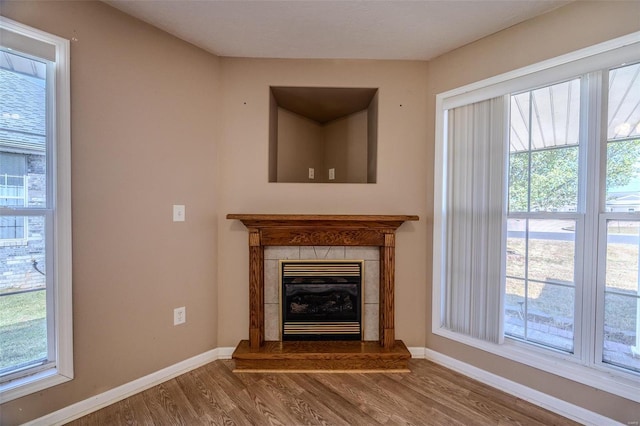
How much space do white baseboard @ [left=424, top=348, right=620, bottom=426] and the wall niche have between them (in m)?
1.56

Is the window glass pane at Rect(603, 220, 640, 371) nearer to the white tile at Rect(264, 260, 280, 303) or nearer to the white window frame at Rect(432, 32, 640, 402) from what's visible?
the white window frame at Rect(432, 32, 640, 402)

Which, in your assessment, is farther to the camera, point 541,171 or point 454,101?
point 454,101

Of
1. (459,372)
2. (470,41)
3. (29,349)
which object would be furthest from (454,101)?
(29,349)

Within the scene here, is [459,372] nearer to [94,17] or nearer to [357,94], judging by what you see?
[357,94]

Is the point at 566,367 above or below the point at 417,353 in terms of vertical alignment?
above

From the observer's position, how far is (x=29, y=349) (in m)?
1.44

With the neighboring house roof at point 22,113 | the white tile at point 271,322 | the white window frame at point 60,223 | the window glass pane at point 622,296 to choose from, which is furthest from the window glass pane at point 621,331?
the neighboring house roof at point 22,113

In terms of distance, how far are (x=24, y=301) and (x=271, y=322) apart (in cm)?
148

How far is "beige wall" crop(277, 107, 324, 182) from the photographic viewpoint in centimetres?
260

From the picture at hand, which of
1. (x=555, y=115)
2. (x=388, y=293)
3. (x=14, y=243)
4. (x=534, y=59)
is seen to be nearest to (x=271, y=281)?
(x=388, y=293)

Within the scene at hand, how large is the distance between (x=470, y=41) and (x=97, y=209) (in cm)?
276

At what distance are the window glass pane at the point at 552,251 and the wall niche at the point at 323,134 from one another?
1.21 metres

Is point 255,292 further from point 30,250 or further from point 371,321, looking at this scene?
point 30,250

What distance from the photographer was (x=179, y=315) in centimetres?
194
